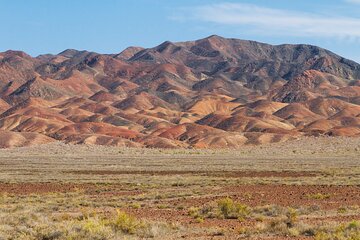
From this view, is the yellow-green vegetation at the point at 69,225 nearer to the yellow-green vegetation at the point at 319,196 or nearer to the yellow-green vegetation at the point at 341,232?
the yellow-green vegetation at the point at 341,232

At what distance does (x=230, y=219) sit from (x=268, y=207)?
2.46 metres

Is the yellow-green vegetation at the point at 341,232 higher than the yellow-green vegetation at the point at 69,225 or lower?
higher

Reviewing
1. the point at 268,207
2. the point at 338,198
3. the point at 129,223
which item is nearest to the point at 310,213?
the point at 268,207

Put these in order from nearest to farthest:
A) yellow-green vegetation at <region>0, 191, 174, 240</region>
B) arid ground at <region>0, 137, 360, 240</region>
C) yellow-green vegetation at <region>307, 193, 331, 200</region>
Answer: yellow-green vegetation at <region>0, 191, 174, 240</region>
arid ground at <region>0, 137, 360, 240</region>
yellow-green vegetation at <region>307, 193, 331, 200</region>

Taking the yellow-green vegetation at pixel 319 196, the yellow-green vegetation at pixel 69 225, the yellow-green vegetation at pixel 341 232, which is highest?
the yellow-green vegetation at pixel 341 232

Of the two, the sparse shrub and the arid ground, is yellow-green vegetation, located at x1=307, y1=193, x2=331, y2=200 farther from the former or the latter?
the sparse shrub

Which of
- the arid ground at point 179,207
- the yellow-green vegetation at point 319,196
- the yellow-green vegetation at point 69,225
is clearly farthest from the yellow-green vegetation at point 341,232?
the yellow-green vegetation at point 319,196

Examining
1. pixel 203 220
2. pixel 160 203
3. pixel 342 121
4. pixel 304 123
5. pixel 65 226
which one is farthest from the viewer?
pixel 304 123

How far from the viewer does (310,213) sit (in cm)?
2516

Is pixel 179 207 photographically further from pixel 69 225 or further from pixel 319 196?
pixel 69 225

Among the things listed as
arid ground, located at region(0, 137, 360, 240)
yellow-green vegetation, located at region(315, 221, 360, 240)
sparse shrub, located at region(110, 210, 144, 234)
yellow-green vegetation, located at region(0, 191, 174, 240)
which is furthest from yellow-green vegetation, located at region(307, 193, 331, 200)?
sparse shrub, located at region(110, 210, 144, 234)

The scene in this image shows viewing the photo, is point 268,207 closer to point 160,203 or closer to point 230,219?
point 230,219

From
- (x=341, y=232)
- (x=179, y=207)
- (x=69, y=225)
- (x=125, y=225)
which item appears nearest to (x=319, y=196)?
(x=179, y=207)

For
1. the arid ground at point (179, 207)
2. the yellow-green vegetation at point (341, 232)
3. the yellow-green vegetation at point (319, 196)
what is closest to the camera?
the yellow-green vegetation at point (341, 232)
